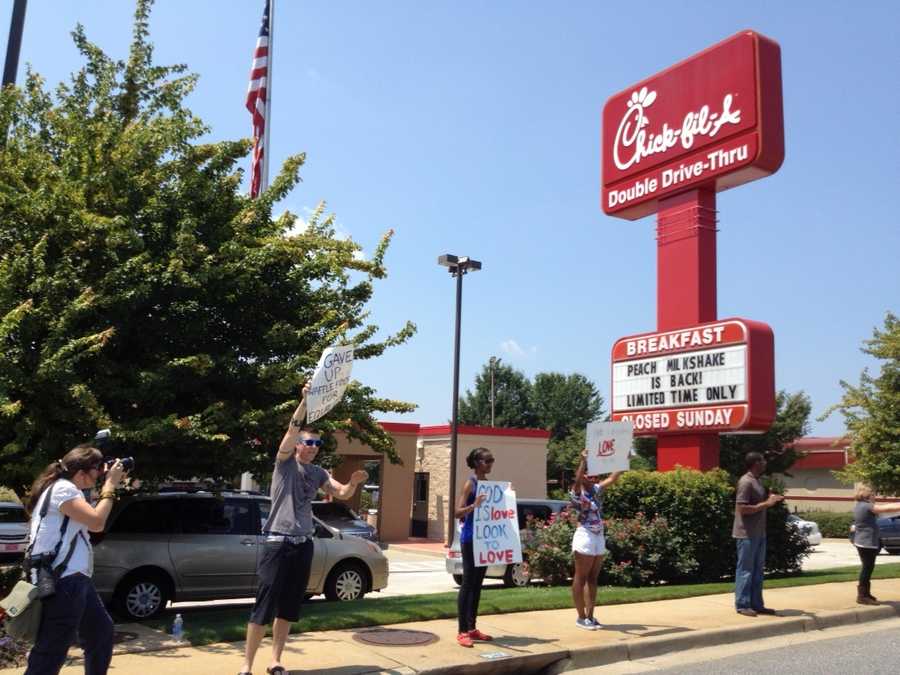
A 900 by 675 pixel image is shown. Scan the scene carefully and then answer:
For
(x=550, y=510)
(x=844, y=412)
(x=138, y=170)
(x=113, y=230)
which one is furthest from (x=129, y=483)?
(x=844, y=412)

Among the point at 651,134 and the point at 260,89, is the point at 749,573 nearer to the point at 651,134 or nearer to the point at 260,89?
the point at 651,134

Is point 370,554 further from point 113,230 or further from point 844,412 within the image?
point 844,412

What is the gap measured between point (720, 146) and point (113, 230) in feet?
35.4

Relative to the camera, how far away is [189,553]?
11102mm

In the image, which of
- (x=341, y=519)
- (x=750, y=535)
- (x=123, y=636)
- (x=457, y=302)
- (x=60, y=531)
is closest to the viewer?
(x=60, y=531)

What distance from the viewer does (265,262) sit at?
9.48 metres

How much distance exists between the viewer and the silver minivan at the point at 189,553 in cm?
1041

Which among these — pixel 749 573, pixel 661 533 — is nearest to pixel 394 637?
pixel 749 573

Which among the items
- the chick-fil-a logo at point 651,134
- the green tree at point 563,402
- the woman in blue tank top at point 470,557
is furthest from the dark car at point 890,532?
the green tree at point 563,402

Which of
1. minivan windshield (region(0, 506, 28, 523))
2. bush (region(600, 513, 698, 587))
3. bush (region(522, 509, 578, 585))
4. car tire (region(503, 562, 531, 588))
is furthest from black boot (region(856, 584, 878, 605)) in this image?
minivan windshield (region(0, 506, 28, 523))

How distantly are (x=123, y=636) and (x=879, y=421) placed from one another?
811 inches

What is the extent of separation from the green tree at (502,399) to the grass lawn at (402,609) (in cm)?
5618

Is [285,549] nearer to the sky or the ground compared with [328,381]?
nearer to the ground

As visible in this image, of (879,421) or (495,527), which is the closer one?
(495,527)
